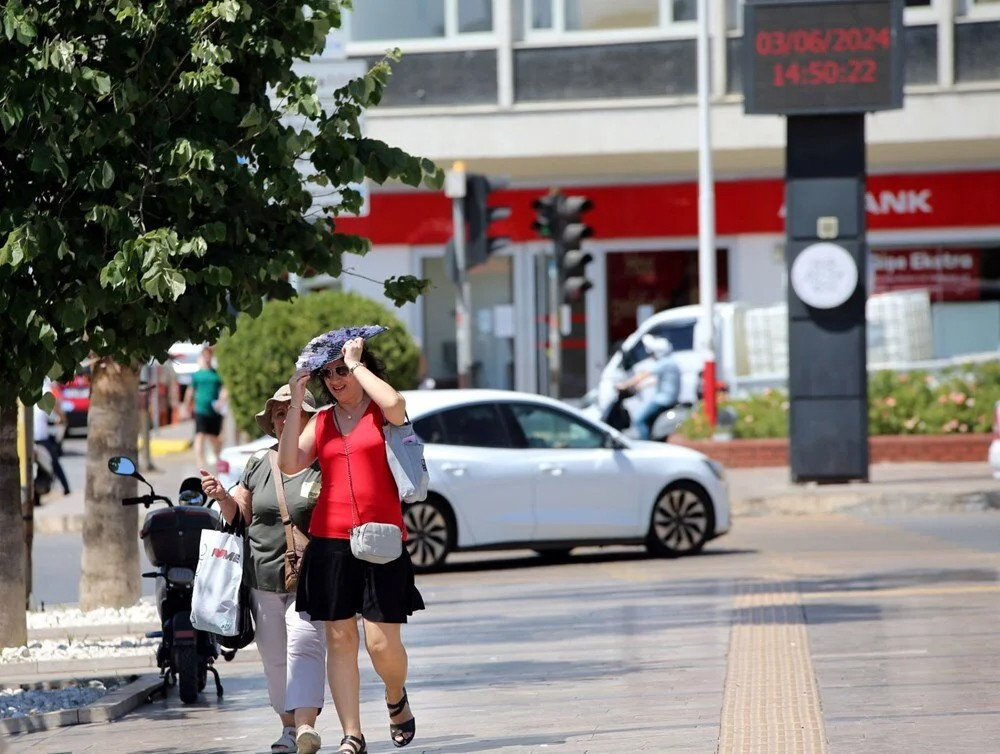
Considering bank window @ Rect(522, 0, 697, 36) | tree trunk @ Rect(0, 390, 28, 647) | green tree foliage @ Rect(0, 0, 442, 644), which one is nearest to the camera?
green tree foliage @ Rect(0, 0, 442, 644)

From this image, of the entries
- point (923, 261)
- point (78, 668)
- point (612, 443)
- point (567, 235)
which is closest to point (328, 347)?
point (78, 668)

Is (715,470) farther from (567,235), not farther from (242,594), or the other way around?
(242,594)

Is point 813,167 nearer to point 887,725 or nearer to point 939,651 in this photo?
point 939,651

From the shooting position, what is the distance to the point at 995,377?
2486 centimetres

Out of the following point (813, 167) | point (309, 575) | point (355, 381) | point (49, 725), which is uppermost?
point (813, 167)

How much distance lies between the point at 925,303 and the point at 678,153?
4727 millimetres

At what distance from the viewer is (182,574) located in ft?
31.0

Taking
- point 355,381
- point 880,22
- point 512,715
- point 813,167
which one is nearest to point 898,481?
point 813,167

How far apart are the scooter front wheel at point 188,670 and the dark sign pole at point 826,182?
38.8 ft

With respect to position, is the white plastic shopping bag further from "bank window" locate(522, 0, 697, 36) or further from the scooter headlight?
"bank window" locate(522, 0, 697, 36)

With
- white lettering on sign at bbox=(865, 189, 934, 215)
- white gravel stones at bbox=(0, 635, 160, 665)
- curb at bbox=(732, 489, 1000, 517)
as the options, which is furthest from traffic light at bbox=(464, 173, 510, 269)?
white lettering on sign at bbox=(865, 189, 934, 215)

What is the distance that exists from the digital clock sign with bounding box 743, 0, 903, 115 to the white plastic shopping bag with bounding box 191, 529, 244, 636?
43.0ft

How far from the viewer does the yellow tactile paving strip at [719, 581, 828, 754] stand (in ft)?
24.2

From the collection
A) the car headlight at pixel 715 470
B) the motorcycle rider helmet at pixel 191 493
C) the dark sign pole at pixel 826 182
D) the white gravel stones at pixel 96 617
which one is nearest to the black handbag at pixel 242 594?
the motorcycle rider helmet at pixel 191 493
